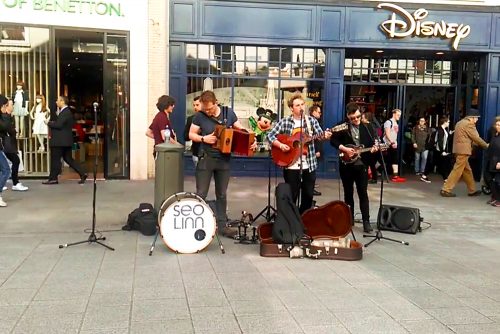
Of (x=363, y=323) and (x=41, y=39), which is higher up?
(x=41, y=39)

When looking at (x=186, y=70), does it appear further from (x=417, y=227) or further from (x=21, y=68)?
(x=417, y=227)

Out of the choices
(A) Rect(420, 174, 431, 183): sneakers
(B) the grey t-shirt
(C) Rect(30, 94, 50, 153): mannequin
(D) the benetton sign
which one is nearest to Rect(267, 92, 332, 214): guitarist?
(B) the grey t-shirt

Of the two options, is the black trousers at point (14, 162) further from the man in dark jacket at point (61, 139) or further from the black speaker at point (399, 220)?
the black speaker at point (399, 220)

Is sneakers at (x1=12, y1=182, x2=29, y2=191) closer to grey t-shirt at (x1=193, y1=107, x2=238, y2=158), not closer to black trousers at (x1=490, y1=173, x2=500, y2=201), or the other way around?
grey t-shirt at (x1=193, y1=107, x2=238, y2=158)

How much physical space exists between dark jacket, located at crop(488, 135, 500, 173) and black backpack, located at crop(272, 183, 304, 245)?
541 centimetres

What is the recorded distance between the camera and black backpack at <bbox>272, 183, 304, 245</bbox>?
5.91 m

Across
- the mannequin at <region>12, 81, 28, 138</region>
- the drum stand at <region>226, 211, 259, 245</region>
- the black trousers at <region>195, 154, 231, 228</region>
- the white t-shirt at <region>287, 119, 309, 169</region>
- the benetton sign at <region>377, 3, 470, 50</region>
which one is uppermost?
the benetton sign at <region>377, 3, 470, 50</region>

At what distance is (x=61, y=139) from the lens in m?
10.6

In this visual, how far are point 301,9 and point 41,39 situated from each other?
5786 mm

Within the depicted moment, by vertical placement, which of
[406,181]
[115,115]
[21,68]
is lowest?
[406,181]

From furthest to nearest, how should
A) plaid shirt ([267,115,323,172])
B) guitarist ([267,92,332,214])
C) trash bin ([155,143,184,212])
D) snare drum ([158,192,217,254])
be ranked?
trash bin ([155,143,184,212])
plaid shirt ([267,115,323,172])
guitarist ([267,92,332,214])
snare drum ([158,192,217,254])

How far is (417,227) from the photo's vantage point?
7480 mm

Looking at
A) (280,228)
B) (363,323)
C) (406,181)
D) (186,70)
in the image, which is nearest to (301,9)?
(186,70)

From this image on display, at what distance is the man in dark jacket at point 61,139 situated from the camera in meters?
10.5
